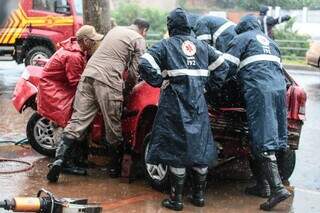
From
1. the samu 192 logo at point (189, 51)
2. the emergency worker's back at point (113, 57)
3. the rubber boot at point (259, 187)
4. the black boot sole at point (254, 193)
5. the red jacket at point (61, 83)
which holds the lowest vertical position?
the black boot sole at point (254, 193)

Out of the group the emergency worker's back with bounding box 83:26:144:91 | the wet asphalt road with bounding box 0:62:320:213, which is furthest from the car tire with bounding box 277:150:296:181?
the emergency worker's back with bounding box 83:26:144:91

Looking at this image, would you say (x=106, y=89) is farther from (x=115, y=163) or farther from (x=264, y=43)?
(x=264, y=43)

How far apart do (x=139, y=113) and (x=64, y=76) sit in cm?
112

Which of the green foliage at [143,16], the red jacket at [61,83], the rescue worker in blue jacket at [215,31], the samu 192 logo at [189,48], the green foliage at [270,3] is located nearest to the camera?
the samu 192 logo at [189,48]

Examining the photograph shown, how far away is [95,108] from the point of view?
6680 millimetres

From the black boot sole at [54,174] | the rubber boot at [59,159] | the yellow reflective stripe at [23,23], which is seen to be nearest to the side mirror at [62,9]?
the yellow reflective stripe at [23,23]

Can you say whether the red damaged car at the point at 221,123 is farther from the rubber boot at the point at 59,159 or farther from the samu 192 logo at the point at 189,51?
the samu 192 logo at the point at 189,51

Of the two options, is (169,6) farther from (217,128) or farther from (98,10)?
(217,128)

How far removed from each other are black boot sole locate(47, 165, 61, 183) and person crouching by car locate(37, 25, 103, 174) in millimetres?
786

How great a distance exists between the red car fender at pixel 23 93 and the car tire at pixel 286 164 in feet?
10.2

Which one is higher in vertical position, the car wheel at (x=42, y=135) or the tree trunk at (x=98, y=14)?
the tree trunk at (x=98, y=14)

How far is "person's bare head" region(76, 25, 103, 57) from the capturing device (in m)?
6.79

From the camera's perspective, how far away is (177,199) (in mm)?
5770

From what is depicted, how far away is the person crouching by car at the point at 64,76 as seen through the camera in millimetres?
6859
